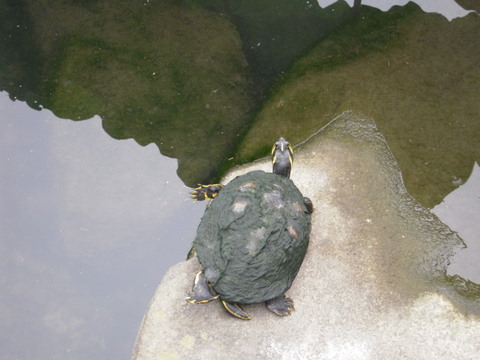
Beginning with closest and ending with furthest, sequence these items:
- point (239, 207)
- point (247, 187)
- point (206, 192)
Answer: point (239, 207) → point (247, 187) → point (206, 192)

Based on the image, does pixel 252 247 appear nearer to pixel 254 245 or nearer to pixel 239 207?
pixel 254 245

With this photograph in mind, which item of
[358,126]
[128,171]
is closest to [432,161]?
[358,126]

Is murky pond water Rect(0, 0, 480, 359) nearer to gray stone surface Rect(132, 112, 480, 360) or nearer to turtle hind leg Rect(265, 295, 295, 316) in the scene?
gray stone surface Rect(132, 112, 480, 360)

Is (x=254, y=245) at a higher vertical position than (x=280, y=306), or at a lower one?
higher

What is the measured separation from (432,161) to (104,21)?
3.72 meters

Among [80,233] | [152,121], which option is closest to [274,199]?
[152,121]

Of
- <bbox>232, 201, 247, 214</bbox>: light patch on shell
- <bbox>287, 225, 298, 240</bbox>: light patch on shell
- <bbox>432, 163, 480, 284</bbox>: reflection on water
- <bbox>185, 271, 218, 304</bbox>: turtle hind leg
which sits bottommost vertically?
<bbox>185, 271, 218, 304</bbox>: turtle hind leg

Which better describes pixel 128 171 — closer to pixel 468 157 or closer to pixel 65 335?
pixel 65 335

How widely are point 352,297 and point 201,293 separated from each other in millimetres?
1205

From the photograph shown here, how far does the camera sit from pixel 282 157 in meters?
4.40

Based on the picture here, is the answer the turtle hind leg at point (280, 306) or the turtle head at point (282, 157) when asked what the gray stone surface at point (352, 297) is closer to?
the turtle hind leg at point (280, 306)

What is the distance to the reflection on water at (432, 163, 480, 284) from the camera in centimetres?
429

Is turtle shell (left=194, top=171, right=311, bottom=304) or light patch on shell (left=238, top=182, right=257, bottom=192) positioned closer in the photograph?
turtle shell (left=194, top=171, right=311, bottom=304)

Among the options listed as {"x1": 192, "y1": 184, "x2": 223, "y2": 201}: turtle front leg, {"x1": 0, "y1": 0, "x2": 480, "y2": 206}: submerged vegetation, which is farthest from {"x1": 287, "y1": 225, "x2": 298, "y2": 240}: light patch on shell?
{"x1": 0, "y1": 0, "x2": 480, "y2": 206}: submerged vegetation
